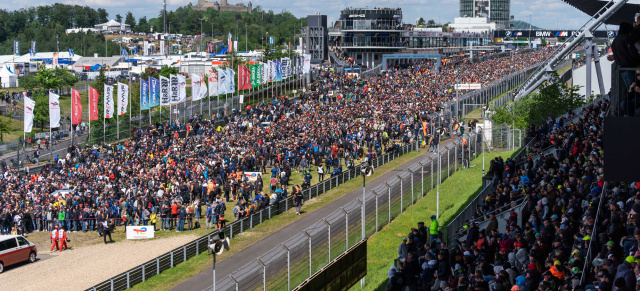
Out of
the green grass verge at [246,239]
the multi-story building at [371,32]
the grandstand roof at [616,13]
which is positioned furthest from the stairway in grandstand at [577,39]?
the multi-story building at [371,32]

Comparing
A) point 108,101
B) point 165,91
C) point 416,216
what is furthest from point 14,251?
point 165,91

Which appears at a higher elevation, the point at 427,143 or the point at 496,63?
the point at 496,63

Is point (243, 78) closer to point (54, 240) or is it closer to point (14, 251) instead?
point (54, 240)

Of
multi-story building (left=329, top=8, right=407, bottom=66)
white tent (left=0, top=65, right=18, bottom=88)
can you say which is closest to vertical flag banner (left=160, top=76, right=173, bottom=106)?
multi-story building (left=329, top=8, right=407, bottom=66)

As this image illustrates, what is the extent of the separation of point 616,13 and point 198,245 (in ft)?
90.1

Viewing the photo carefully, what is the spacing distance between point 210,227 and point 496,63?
62.5 m

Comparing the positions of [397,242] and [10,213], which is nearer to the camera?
[397,242]

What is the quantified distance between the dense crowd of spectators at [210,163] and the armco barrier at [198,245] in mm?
602

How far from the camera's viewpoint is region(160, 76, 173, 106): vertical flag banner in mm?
58438

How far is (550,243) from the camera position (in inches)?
651

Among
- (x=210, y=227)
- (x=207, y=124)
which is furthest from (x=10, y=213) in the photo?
(x=207, y=124)

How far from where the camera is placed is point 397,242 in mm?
27859

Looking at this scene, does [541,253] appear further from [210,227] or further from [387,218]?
[210,227]

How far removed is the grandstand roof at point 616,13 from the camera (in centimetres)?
3979
